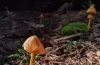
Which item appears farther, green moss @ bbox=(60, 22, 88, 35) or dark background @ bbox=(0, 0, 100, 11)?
dark background @ bbox=(0, 0, 100, 11)

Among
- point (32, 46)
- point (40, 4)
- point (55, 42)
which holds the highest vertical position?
point (32, 46)

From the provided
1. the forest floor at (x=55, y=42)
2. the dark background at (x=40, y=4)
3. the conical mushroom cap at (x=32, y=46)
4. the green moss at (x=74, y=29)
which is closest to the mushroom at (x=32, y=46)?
the conical mushroom cap at (x=32, y=46)

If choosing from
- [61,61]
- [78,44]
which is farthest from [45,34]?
[61,61]

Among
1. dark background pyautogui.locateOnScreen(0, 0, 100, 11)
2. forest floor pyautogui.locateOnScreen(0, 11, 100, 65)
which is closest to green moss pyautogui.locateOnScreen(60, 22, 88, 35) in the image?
forest floor pyautogui.locateOnScreen(0, 11, 100, 65)

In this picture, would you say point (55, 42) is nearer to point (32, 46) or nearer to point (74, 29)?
point (74, 29)

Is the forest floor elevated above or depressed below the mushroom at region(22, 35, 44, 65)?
below

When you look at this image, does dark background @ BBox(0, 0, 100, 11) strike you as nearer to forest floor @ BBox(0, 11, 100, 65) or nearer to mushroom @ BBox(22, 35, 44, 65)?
forest floor @ BBox(0, 11, 100, 65)

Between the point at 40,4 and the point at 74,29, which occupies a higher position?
the point at 74,29

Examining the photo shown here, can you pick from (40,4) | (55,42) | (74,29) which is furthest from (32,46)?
(40,4)

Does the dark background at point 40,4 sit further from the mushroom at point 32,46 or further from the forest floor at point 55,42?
the mushroom at point 32,46
